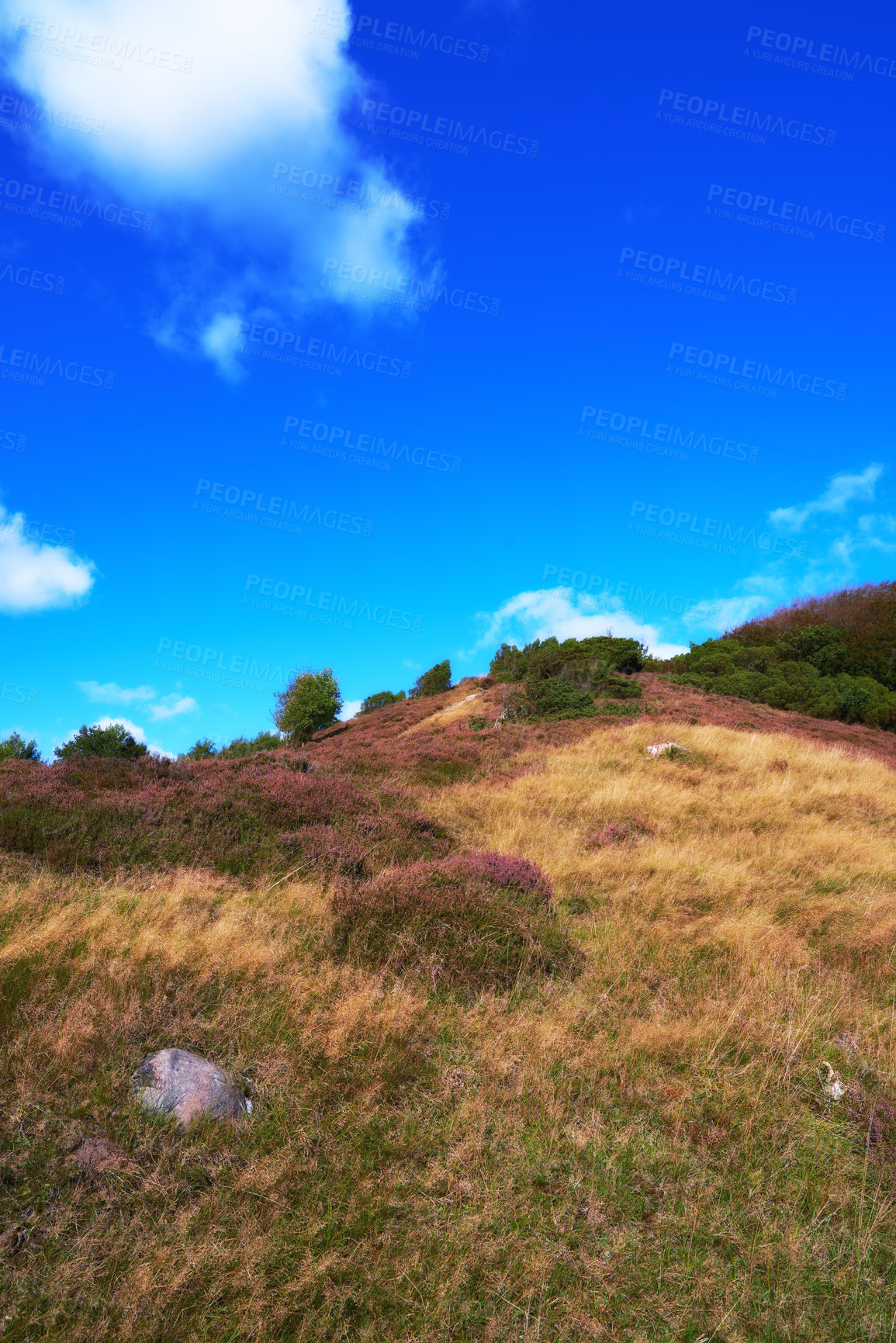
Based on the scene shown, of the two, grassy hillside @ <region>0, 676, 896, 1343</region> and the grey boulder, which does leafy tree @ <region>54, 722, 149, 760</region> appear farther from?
the grey boulder

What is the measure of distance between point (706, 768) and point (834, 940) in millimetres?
8808

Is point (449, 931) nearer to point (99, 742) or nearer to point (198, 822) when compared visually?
point (198, 822)

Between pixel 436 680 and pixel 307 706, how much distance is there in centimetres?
907

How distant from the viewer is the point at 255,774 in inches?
455

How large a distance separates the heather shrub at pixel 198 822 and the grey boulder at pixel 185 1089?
11.8 feet

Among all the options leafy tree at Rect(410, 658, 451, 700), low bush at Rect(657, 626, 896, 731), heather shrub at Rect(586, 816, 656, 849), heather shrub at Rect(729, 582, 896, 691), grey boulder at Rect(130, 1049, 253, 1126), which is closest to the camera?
grey boulder at Rect(130, 1049, 253, 1126)

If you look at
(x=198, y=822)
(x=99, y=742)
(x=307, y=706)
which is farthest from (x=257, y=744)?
(x=198, y=822)

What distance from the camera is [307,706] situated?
41188 mm

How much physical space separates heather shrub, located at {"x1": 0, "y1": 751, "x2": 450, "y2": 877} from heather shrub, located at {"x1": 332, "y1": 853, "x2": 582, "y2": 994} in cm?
148

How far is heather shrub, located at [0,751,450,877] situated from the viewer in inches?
301

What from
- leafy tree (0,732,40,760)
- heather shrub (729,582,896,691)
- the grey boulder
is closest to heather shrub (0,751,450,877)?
the grey boulder

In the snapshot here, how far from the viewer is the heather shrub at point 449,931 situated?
18.5 ft

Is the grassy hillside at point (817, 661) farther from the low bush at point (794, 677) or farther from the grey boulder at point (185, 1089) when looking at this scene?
the grey boulder at point (185, 1089)

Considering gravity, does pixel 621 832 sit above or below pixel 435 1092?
above
